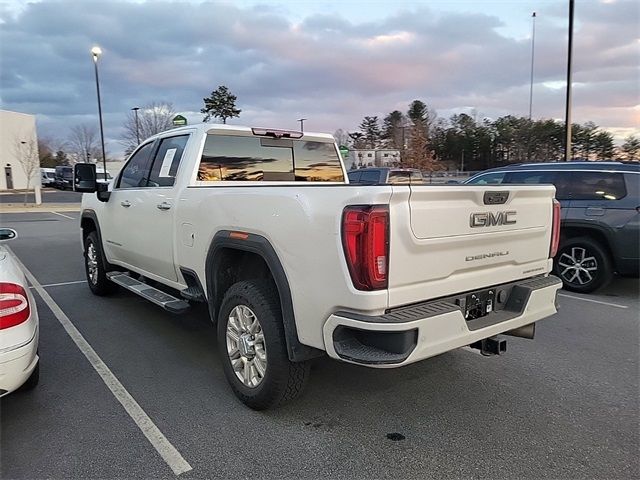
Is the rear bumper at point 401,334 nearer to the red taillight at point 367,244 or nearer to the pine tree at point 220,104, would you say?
the red taillight at point 367,244

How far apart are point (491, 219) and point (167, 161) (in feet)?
10.5

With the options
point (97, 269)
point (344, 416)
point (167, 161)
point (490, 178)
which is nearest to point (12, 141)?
point (97, 269)

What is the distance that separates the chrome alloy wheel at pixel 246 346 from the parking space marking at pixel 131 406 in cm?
67

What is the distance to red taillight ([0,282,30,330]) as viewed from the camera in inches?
120

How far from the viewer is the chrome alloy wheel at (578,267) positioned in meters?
7.08

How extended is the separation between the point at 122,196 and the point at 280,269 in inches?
128

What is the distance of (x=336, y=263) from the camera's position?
2.71 metres

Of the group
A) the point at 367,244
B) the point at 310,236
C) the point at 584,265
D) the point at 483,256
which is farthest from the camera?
the point at 584,265

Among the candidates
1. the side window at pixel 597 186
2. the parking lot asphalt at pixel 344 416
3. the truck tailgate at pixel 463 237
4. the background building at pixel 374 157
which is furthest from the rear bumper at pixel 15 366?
the background building at pixel 374 157

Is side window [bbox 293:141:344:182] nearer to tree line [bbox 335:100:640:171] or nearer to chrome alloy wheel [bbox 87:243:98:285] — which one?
chrome alloy wheel [bbox 87:243:98:285]

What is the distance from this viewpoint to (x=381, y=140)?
82375 millimetres

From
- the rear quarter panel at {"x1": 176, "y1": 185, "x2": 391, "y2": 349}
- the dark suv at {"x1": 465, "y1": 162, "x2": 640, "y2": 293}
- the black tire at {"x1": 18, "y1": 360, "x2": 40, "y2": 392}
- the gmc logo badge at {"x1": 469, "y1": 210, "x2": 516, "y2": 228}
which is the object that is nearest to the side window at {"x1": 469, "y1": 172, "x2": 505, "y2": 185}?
the dark suv at {"x1": 465, "y1": 162, "x2": 640, "y2": 293}

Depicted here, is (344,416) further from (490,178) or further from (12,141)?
(12,141)

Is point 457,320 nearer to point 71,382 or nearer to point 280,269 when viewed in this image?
point 280,269
